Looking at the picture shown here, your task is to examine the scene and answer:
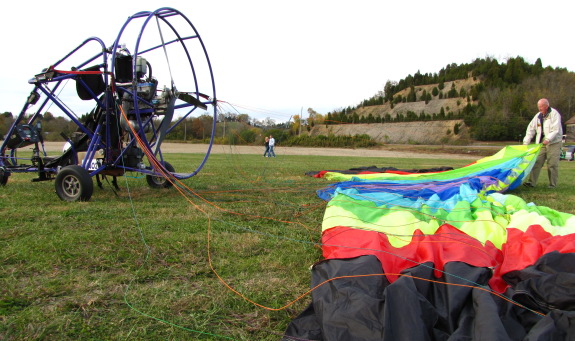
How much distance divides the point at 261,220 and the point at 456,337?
8.84 feet

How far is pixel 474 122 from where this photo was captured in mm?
36656

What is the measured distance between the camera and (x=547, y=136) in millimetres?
6727

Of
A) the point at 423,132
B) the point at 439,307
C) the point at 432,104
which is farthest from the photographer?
the point at 432,104

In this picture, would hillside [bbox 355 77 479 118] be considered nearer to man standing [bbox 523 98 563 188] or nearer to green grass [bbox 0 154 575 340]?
man standing [bbox 523 98 563 188]

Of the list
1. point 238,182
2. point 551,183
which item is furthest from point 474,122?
point 238,182

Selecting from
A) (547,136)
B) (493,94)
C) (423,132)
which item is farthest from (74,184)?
(493,94)

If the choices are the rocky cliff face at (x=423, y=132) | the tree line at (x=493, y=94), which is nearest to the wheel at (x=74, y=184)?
the tree line at (x=493, y=94)

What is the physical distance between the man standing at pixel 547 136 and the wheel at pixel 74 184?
7.85 metres

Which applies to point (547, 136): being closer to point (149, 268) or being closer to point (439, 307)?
point (439, 307)

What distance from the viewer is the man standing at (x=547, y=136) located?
6.68 metres

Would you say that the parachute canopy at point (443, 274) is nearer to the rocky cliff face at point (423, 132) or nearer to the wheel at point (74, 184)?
the wheel at point (74, 184)

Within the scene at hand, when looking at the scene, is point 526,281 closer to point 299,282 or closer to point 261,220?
point 299,282

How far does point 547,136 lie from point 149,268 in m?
7.43

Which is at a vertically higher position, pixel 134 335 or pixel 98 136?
pixel 98 136
